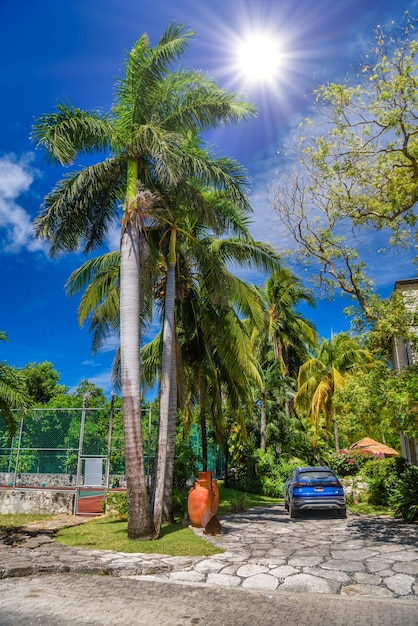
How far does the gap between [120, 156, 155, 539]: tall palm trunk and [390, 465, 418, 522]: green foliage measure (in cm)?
699

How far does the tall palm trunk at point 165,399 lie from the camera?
10.8m

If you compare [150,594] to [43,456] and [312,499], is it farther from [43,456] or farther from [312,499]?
[43,456]

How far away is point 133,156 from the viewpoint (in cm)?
→ 1198

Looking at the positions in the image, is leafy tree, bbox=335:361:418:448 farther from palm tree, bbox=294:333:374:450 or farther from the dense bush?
palm tree, bbox=294:333:374:450

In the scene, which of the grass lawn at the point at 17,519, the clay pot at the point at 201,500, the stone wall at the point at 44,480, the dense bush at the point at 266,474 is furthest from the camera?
the dense bush at the point at 266,474

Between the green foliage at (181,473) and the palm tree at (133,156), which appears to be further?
the green foliage at (181,473)

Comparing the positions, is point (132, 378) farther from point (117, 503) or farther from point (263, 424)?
point (263, 424)

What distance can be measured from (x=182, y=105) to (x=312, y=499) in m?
11.5

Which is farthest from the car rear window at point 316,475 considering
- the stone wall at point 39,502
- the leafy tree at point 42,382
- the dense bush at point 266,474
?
the leafy tree at point 42,382

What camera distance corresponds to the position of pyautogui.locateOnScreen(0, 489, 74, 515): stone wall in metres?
14.8

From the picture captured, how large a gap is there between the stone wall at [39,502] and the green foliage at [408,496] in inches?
390

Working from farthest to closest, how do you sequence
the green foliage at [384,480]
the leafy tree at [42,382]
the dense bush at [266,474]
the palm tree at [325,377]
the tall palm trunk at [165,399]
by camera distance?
1. the leafy tree at [42,382]
2. the palm tree at [325,377]
3. the dense bush at [266,474]
4. the green foliage at [384,480]
5. the tall palm trunk at [165,399]

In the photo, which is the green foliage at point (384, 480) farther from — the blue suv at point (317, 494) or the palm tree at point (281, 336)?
the palm tree at point (281, 336)

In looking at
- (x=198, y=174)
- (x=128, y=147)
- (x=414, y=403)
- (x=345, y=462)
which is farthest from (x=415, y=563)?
(x=345, y=462)
